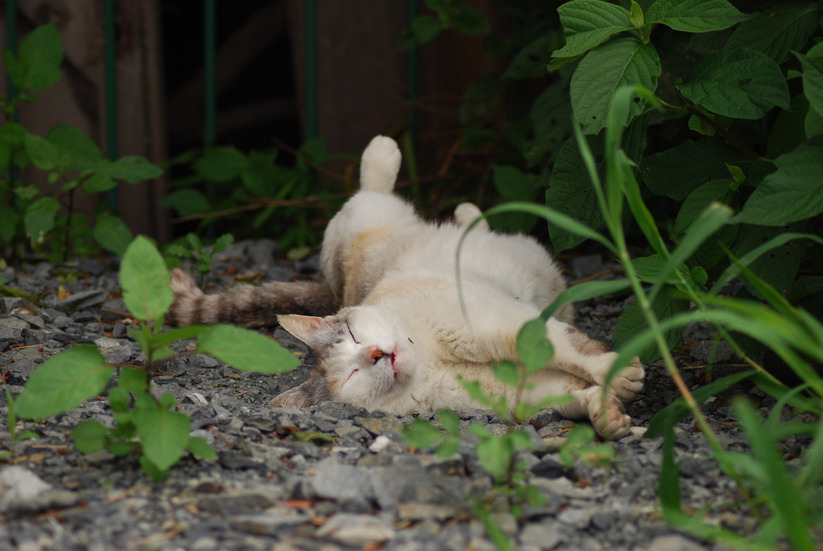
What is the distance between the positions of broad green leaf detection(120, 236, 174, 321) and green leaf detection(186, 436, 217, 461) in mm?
304

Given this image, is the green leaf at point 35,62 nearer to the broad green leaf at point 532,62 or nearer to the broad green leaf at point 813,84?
the broad green leaf at point 532,62

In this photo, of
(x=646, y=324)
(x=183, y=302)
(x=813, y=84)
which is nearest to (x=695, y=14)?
(x=813, y=84)

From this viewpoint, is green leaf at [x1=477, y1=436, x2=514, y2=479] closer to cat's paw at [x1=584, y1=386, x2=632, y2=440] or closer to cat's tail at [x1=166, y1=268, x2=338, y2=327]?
cat's paw at [x1=584, y1=386, x2=632, y2=440]

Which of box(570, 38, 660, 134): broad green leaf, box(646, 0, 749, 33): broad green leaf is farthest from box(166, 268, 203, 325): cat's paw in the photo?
box(646, 0, 749, 33): broad green leaf

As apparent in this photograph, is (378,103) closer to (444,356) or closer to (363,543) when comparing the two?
(444,356)

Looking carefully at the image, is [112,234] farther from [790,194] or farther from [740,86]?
[790,194]

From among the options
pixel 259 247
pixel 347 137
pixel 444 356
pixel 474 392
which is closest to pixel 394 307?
pixel 444 356

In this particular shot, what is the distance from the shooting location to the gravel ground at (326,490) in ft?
5.00

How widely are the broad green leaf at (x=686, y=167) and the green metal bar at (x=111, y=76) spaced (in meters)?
3.43

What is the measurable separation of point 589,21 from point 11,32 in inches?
148

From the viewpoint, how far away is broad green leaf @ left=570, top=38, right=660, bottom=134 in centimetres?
210

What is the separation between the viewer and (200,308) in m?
3.27

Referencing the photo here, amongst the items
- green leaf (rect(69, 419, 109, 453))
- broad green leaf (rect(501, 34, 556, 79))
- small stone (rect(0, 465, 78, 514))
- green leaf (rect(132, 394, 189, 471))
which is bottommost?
small stone (rect(0, 465, 78, 514))

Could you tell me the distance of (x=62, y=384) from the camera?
167 centimetres
